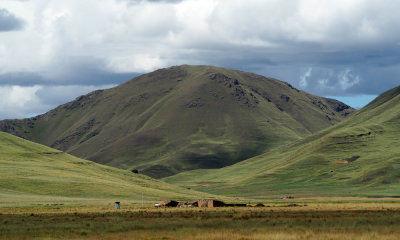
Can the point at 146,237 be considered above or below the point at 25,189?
below

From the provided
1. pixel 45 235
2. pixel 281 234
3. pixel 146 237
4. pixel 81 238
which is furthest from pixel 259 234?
pixel 45 235

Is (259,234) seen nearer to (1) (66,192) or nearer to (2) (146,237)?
(2) (146,237)

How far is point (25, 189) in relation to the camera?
191 metres

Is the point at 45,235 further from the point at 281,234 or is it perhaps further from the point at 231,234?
the point at 281,234

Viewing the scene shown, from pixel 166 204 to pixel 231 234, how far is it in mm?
77487

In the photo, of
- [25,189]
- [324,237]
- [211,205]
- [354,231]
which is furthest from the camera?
[25,189]

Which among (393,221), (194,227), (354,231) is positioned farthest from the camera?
(393,221)

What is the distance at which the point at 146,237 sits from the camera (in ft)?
203

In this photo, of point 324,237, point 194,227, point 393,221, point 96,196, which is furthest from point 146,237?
point 96,196

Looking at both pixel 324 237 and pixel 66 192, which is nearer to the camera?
pixel 324 237

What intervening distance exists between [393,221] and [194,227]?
2554 cm

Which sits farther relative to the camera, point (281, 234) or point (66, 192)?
point (66, 192)

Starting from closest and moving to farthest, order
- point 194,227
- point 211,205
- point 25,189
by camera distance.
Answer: point 194,227 < point 211,205 < point 25,189

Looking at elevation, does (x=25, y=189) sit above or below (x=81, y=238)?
above
